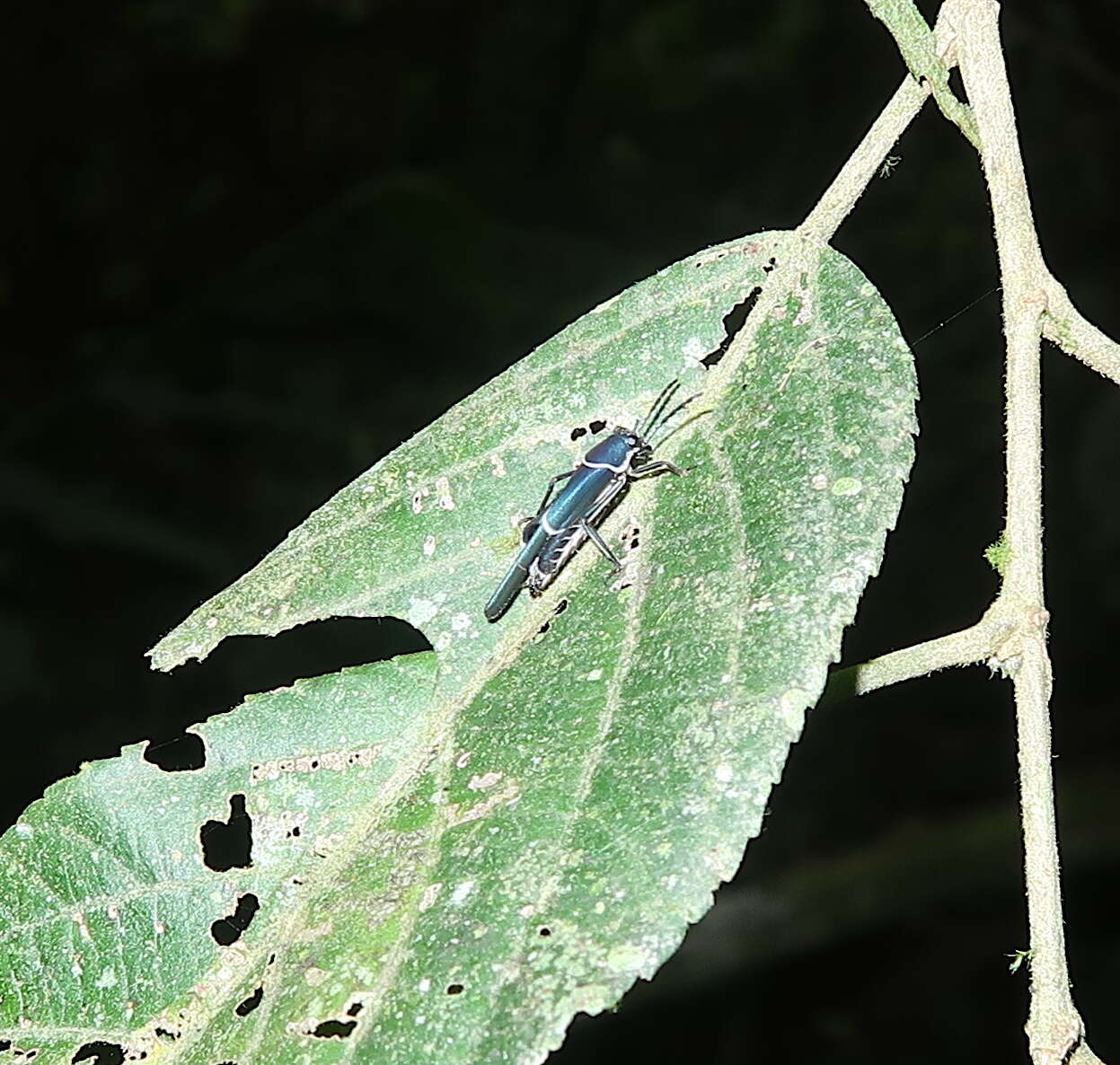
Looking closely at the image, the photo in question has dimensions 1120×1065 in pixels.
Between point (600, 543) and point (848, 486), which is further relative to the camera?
point (600, 543)

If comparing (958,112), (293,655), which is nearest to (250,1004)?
(958,112)

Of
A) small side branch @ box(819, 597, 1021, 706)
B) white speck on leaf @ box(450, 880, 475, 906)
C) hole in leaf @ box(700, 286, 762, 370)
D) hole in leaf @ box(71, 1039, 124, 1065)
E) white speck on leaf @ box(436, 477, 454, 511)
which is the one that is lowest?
white speck on leaf @ box(450, 880, 475, 906)

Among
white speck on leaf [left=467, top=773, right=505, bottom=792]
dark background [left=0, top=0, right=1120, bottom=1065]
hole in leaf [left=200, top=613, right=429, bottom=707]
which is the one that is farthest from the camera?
dark background [left=0, top=0, right=1120, bottom=1065]

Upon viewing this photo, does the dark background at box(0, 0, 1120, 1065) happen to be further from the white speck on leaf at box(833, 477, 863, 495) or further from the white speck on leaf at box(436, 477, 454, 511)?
the white speck on leaf at box(833, 477, 863, 495)

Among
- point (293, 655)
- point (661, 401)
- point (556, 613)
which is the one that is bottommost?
point (556, 613)

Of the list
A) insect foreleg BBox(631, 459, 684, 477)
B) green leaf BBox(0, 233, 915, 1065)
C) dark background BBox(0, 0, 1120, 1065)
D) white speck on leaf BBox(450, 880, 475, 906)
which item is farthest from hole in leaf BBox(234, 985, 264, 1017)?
dark background BBox(0, 0, 1120, 1065)

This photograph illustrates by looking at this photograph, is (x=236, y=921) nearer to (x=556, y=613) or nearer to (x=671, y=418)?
(x=556, y=613)

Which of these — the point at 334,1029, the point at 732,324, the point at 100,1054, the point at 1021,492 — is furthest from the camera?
Result: the point at 732,324

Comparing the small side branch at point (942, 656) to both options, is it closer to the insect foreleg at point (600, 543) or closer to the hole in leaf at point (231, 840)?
the insect foreleg at point (600, 543)
